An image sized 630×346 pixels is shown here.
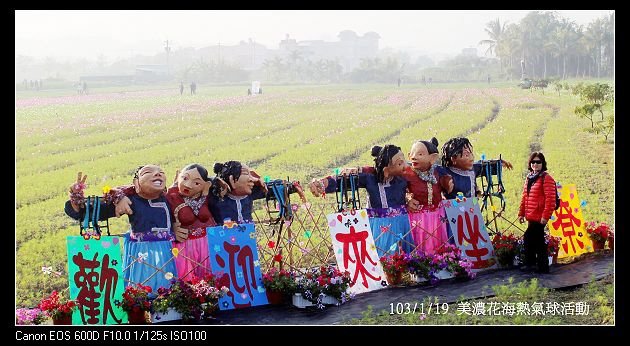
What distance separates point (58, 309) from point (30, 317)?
359mm

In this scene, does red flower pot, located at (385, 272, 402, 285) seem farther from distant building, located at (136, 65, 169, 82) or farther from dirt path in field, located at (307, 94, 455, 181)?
distant building, located at (136, 65, 169, 82)

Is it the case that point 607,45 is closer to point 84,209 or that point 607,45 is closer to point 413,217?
point 413,217

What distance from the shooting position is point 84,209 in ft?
22.2

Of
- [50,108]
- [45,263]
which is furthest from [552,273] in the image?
[50,108]

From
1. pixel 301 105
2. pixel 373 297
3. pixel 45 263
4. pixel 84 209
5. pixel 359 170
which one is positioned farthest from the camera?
pixel 301 105

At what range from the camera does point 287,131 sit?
12992 millimetres

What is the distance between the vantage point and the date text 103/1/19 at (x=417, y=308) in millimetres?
6914

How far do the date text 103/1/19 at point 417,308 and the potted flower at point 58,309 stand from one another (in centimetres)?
264

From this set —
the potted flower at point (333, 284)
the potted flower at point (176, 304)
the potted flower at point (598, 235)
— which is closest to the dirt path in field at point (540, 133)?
the potted flower at point (598, 235)

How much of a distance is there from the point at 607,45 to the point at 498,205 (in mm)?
3367

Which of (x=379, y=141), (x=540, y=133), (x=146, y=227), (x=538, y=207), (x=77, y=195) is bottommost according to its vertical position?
(x=146, y=227)

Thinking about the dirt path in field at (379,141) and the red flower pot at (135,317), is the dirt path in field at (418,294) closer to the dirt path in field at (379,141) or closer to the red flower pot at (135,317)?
the red flower pot at (135,317)

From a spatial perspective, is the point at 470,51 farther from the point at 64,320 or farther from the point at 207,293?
the point at 64,320

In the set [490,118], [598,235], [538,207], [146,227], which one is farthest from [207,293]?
[490,118]
